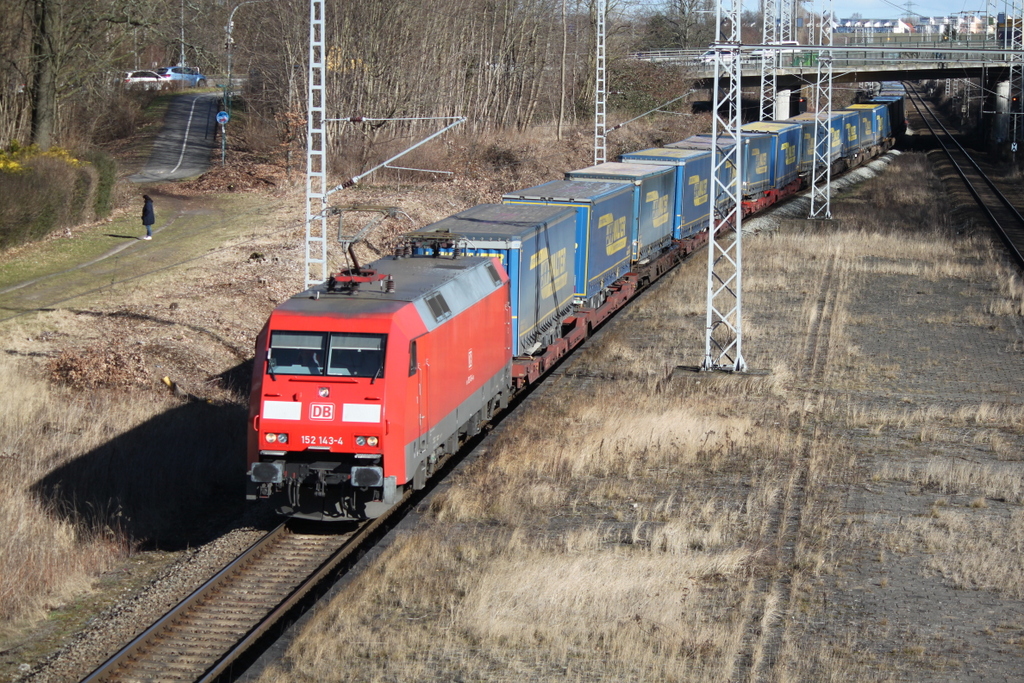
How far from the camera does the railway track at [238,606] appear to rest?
35.4 ft

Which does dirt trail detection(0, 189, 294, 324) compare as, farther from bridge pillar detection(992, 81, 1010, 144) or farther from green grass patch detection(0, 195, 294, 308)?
Result: bridge pillar detection(992, 81, 1010, 144)

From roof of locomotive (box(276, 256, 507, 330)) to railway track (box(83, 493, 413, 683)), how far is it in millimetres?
2888

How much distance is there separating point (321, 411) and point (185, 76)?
72312 millimetres

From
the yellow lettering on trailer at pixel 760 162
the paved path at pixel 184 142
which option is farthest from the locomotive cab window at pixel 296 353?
the paved path at pixel 184 142

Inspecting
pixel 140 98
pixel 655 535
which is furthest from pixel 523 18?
pixel 655 535

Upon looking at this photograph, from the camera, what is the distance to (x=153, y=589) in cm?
1259

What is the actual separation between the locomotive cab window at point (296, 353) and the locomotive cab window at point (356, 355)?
5.8 inches

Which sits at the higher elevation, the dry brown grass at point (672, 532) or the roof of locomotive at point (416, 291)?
the roof of locomotive at point (416, 291)

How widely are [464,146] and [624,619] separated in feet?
129

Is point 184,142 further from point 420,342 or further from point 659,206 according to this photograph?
point 420,342

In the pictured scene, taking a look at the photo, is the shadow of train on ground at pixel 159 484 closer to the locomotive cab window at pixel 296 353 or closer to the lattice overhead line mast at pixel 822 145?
the locomotive cab window at pixel 296 353

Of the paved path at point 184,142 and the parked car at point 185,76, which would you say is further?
the parked car at point 185,76

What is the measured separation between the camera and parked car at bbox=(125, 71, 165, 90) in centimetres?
6893

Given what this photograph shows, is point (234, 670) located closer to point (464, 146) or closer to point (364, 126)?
point (364, 126)
